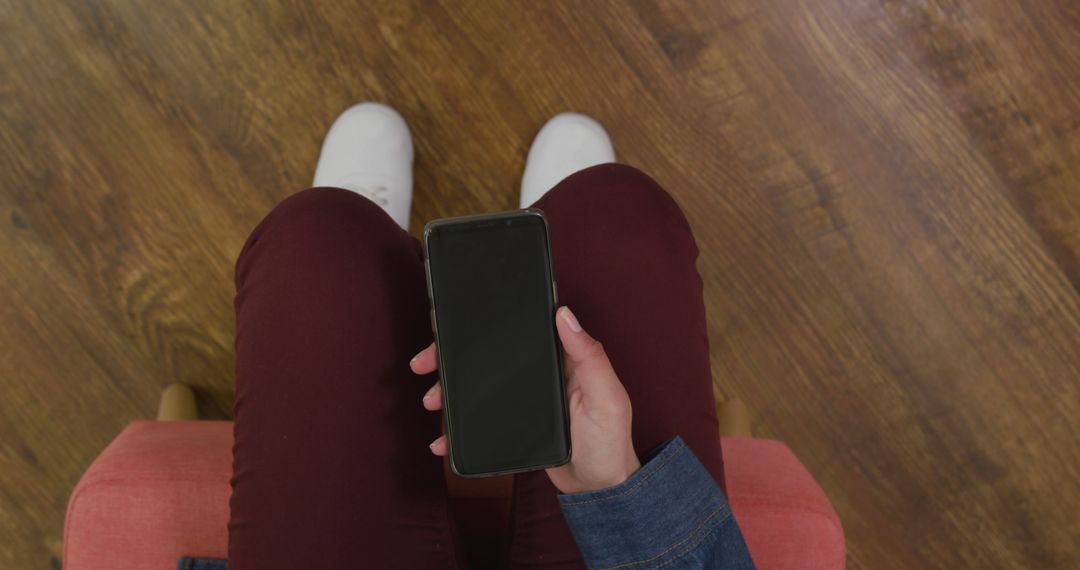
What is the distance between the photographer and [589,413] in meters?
0.51

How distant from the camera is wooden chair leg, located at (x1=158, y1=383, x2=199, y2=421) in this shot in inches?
33.1

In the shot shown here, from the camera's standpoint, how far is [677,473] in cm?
53

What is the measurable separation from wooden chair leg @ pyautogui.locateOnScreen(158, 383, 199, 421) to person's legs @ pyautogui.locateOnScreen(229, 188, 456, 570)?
0.32 m

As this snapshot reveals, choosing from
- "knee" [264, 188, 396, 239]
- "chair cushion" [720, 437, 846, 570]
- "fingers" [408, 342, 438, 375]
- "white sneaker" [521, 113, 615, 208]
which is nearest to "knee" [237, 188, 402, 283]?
"knee" [264, 188, 396, 239]

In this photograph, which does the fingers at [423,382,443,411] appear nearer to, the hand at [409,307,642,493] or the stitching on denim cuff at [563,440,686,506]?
the hand at [409,307,642,493]

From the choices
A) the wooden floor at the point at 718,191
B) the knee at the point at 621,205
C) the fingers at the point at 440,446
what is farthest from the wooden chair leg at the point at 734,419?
the fingers at the point at 440,446

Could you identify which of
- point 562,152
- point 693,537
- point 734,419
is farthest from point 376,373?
point 734,419

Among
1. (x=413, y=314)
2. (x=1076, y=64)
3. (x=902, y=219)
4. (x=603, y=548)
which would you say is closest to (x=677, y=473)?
(x=603, y=548)

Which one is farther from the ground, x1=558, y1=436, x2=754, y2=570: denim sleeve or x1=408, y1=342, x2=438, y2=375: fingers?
x1=408, y1=342, x2=438, y2=375: fingers

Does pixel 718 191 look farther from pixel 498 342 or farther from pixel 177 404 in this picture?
pixel 177 404

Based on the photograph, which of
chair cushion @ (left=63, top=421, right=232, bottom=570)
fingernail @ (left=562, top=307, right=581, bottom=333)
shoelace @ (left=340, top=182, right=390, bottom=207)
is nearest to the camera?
fingernail @ (left=562, top=307, right=581, bottom=333)

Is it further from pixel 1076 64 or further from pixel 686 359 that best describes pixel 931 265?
pixel 686 359

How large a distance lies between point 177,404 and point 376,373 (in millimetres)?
432

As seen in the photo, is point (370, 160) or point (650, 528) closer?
A: point (650, 528)
